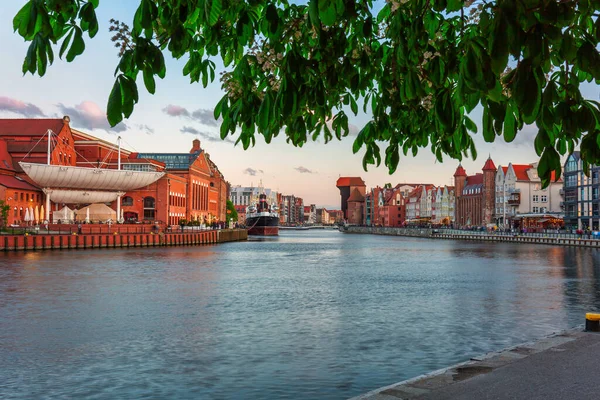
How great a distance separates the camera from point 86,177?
100812 mm

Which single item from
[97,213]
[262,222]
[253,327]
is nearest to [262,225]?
[262,222]

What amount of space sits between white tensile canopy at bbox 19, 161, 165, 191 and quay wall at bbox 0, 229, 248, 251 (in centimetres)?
1652

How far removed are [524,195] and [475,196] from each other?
28.7m

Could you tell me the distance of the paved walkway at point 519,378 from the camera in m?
9.70

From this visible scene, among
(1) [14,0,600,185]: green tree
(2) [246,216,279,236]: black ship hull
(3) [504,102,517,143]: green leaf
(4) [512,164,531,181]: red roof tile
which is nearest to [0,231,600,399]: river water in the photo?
Result: (1) [14,0,600,185]: green tree

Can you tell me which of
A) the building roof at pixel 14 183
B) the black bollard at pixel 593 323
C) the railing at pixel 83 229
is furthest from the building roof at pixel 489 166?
the black bollard at pixel 593 323

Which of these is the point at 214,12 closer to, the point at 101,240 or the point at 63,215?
the point at 101,240

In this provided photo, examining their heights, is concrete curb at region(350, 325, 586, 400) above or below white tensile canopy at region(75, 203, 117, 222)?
below

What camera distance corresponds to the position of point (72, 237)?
78250 millimetres

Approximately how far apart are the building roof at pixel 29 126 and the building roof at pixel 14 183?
14.8 meters

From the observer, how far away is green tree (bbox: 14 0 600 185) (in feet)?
13.3

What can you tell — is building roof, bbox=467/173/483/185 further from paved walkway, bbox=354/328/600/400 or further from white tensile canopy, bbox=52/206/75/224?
paved walkway, bbox=354/328/600/400

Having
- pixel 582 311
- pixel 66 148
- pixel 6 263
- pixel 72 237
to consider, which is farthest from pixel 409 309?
pixel 66 148

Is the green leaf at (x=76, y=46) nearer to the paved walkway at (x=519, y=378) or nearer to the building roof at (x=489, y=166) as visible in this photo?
the paved walkway at (x=519, y=378)
